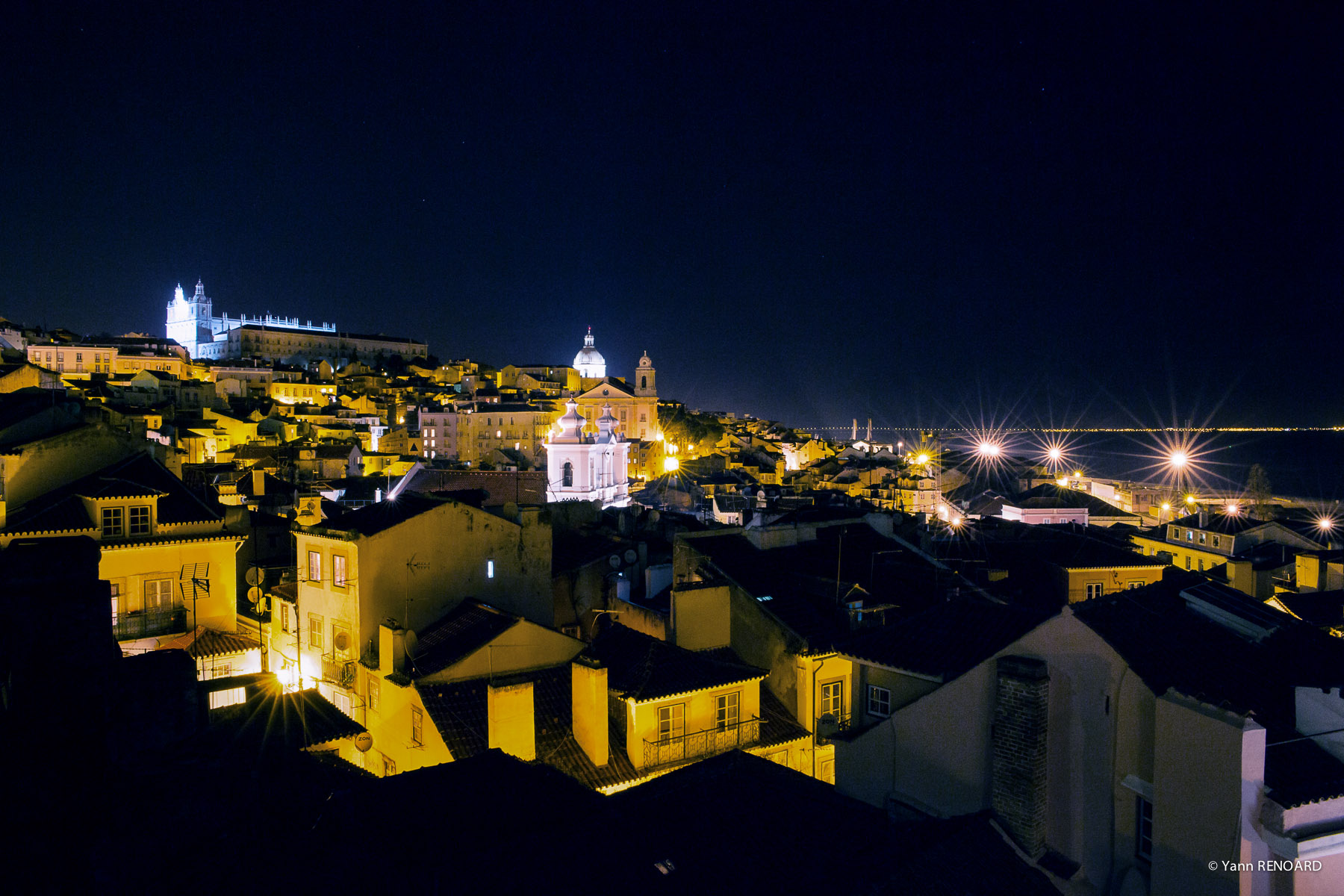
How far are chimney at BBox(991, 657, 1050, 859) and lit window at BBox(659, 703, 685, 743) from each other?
5264mm

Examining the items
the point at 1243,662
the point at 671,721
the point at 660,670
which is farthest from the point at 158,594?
the point at 1243,662

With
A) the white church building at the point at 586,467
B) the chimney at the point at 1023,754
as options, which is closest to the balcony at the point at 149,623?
the chimney at the point at 1023,754

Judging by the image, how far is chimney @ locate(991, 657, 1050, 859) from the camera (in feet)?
24.5

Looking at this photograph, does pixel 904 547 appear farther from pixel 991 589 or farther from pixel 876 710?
pixel 876 710

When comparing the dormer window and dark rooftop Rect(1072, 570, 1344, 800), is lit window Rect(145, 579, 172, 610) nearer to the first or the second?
the dormer window

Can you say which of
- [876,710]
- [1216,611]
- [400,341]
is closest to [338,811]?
[876,710]

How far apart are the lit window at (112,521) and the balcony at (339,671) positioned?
485 centimetres

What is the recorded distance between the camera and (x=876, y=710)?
9.50 m

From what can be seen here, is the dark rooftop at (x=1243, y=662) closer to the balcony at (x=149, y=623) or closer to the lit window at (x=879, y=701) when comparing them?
the lit window at (x=879, y=701)

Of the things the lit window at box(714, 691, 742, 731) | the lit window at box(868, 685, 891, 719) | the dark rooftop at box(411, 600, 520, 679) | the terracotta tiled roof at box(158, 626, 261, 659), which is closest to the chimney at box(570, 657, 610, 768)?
the lit window at box(714, 691, 742, 731)

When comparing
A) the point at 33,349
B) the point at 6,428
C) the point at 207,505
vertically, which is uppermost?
the point at 33,349

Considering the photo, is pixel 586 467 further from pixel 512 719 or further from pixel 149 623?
pixel 512 719

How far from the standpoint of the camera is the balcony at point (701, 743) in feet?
38.5

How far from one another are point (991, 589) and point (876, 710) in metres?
9.22
